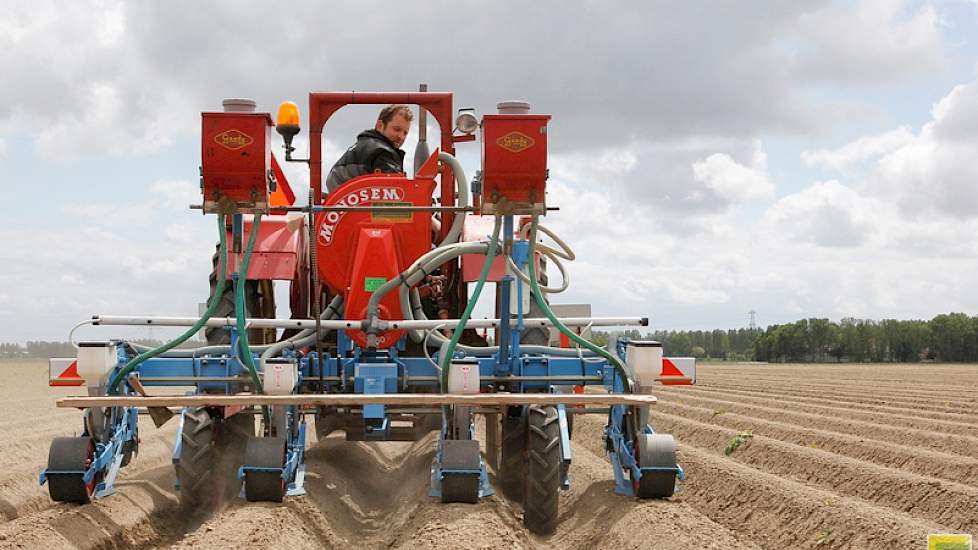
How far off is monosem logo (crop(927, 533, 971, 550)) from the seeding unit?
1547 millimetres

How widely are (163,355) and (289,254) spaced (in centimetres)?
118

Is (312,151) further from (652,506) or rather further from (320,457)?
(652,506)

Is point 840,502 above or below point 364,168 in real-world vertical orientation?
below

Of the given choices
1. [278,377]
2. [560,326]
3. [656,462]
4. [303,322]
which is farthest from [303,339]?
[656,462]

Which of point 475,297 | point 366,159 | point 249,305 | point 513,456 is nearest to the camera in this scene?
point 475,297

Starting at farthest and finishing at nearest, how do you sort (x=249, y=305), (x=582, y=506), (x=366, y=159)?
(x=366, y=159) < (x=249, y=305) < (x=582, y=506)

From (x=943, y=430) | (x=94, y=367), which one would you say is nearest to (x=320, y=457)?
(x=94, y=367)

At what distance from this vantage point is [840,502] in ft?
23.2

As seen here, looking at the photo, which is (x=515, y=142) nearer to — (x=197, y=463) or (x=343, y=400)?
(x=343, y=400)

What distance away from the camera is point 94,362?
6051 mm

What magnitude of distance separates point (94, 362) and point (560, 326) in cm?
284

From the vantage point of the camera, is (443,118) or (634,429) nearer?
(634,429)

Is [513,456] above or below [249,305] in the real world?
below

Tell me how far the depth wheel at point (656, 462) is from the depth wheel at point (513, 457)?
0.92 meters
